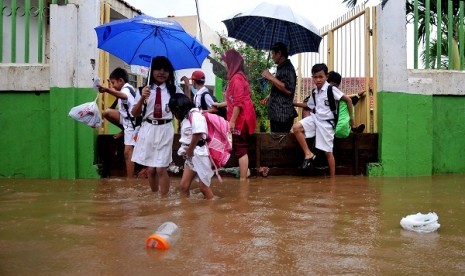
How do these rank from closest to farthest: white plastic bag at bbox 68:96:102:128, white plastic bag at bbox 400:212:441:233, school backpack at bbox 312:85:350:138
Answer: white plastic bag at bbox 400:212:441:233 → white plastic bag at bbox 68:96:102:128 → school backpack at bbox 312:85:350:138

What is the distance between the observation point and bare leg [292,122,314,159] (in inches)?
292

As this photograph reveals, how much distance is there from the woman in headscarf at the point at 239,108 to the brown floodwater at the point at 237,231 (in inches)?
39.0

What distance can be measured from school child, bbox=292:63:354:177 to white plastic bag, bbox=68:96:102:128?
2790 mm

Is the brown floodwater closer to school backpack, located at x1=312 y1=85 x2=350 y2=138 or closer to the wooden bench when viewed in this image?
school backpack, located at x1=312 y1=85 x2=350 y2=138

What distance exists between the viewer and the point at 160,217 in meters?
4.32

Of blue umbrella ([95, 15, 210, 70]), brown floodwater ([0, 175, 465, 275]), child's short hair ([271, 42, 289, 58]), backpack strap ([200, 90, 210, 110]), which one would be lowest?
brown floodwater ([0, 175, 465, 275])

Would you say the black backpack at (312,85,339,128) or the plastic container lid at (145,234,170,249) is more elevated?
the black backpack at (312,85,339,128)

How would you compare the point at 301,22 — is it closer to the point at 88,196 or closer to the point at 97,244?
the point at 88,196

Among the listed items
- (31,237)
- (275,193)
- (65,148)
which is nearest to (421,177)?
(275,193)

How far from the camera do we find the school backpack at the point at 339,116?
24.1 feet

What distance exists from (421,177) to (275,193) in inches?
107

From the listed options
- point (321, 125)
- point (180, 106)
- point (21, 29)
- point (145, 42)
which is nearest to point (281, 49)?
point (321, 125)

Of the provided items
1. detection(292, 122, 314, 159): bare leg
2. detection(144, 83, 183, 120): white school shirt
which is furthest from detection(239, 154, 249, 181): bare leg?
detection(144, 83, 183, 120): white school shirt

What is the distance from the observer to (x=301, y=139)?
751cm
